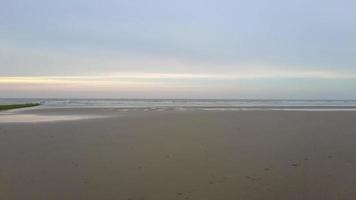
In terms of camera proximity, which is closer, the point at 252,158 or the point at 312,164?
the point at 312,164

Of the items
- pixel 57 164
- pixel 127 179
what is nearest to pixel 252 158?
pixel 127 179

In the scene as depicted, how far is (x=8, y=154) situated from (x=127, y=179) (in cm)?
435

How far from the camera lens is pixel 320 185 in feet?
24.3

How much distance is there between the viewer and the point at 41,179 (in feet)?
25.7

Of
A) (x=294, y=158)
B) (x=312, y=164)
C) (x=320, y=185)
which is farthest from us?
(x=294, y=158)

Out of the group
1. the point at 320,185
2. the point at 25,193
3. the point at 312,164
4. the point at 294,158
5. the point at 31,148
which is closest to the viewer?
the point at 25,193

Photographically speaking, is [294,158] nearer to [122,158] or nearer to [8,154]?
[122,158]

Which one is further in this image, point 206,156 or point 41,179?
point 206,156

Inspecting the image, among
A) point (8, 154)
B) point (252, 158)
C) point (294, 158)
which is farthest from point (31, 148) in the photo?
point (294, 158)

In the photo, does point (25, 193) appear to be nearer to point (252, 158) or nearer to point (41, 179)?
point (41, 179)

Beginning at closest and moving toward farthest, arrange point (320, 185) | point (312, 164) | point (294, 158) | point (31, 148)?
point (320, 185) → point (312, 164) → point (294, 158) → point (31, 148)

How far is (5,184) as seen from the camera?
7465mm

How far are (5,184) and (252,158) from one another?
5386 mm

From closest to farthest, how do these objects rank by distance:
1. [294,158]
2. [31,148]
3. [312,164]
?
1. [312,164]
2. [294,158]
3. [31,148]
